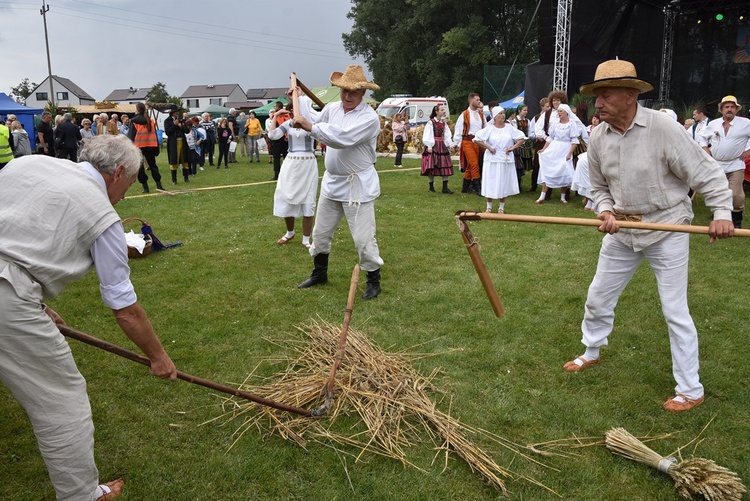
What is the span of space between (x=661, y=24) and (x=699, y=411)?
784 inches

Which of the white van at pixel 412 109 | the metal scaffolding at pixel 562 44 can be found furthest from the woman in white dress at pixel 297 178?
the white van at pixel 412 109

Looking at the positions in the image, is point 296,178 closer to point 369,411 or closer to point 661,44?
point 369,411

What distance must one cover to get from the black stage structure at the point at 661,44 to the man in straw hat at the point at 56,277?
1769 centimetres

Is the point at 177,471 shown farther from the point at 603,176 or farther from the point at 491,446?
the point at 603,176

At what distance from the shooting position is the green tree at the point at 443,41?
38.1 meters

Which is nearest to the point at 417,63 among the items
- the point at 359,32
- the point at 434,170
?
the point at 359,32

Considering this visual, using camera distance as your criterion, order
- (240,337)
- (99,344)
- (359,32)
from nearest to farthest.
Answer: (99,344) → (240,337) → (359,32)

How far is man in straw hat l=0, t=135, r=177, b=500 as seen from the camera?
2139 millimetres

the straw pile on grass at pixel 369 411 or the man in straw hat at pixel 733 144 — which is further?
the man in straw hat at pixel 733 144

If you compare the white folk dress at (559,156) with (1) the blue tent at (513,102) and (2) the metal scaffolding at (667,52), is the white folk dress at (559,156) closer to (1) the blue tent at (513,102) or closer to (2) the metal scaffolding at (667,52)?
(2) the metal scaffolding at (667,52)

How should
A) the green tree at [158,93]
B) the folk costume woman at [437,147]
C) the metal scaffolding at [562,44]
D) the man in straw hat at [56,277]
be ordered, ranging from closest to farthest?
the man in straw hat at [56,277] → the folk costume woman at [437,147] → the metal scaffolding at [562,44] → the green tree at [158,93]

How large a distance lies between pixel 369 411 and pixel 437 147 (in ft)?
30.3

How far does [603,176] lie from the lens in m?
3.79

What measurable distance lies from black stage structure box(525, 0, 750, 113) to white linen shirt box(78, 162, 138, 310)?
17.7 m
